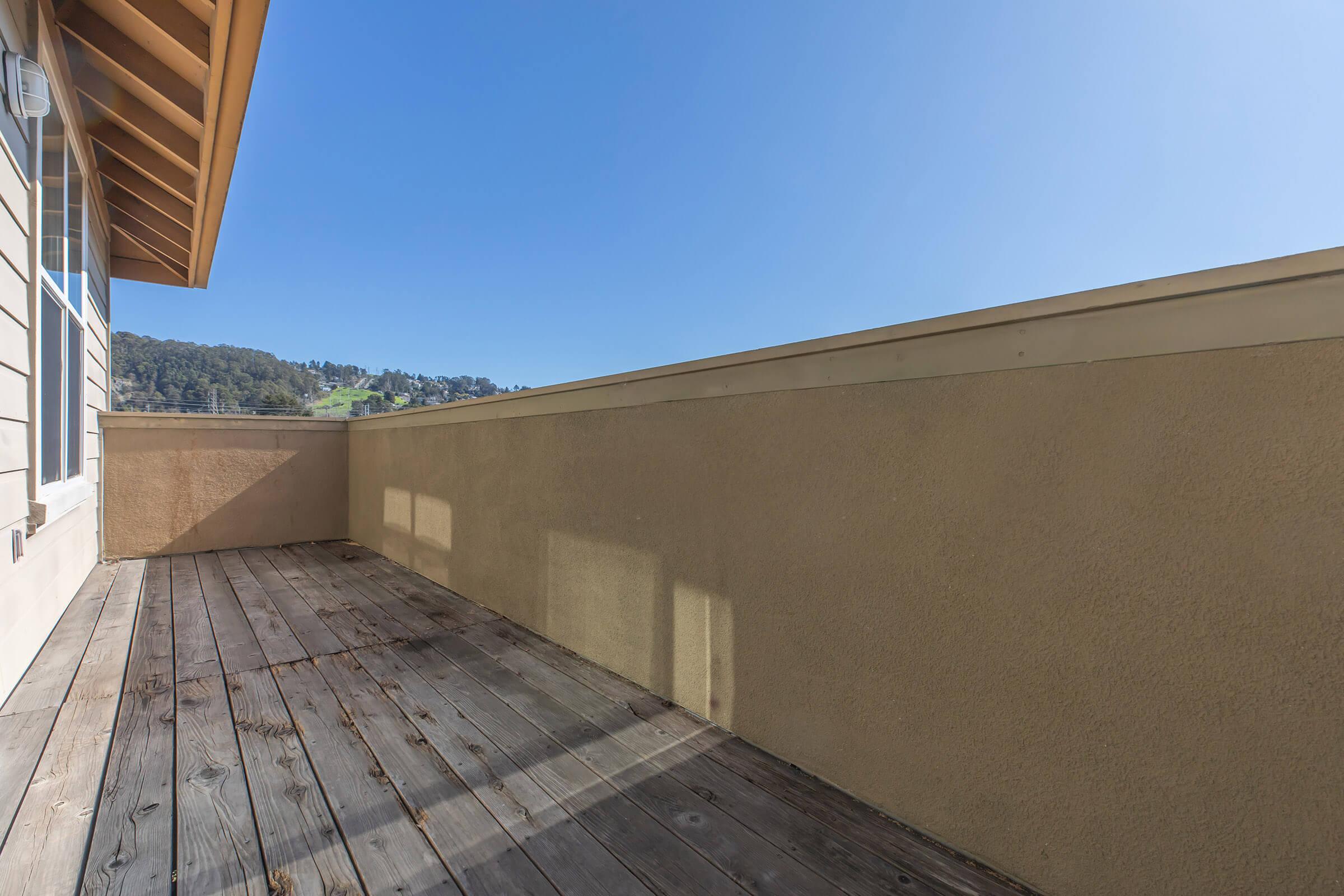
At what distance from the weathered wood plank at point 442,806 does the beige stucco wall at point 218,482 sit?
12.3 feet

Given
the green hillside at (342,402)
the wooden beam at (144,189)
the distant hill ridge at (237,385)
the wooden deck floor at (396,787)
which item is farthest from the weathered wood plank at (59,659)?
the wooden beam at (144,189)

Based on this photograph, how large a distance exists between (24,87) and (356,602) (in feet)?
8.46

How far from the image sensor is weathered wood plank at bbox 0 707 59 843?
4.76 feet

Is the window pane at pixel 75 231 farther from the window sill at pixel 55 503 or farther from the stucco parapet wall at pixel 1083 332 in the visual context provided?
the stucco parapet wall at pixel 1083 332

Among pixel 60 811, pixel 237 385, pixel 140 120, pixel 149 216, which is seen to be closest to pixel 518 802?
pixel 60 811

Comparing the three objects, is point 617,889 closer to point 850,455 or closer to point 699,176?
point 850,455

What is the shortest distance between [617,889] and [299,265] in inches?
1310

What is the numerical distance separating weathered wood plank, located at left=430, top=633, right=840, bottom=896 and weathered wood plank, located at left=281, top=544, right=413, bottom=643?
0.82m

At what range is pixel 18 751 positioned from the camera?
A: 1.70 m

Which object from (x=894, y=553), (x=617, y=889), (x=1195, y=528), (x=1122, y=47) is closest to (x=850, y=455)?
(x=894, y=553)

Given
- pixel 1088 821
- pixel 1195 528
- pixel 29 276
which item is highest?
pixel 29 276

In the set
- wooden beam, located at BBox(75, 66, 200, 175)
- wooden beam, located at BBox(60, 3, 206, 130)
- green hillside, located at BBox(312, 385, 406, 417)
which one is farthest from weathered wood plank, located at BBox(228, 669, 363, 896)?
green hillside, located at BBox(312, 385, 406, 417)

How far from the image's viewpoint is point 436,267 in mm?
28344

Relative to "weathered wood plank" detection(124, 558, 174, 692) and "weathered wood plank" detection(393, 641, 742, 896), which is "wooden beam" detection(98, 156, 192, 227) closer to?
"weathered wood plank" detection(124, 558, 174, 692)
